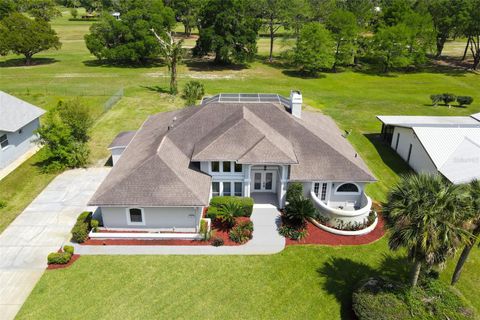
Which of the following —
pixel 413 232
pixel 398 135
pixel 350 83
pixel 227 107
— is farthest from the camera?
pixel 350 83

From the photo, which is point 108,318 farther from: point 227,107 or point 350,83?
point 350,83

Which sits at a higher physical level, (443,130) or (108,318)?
(443,130)

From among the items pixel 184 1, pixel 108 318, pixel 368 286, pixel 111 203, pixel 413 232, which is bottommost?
pixel 108 318

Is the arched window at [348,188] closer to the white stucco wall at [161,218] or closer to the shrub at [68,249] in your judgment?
the white stucco wall at [161,218]

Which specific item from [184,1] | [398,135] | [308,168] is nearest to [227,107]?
[308,168]

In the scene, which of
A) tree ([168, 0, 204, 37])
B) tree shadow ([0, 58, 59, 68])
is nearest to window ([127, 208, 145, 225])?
tree shadow ([0, 58, 59, 68])

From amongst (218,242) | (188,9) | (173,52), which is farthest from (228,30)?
(218,242)

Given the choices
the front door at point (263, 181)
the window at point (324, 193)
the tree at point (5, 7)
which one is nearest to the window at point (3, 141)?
the front door at point (263, 181)
